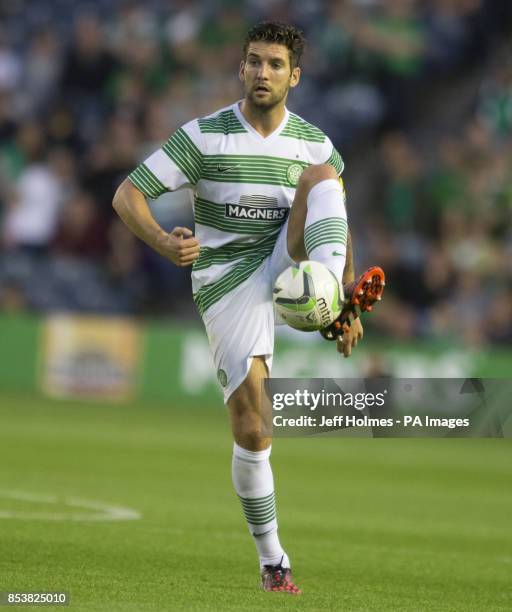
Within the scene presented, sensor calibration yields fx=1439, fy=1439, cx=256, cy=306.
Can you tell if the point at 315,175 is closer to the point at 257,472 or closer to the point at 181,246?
the point at 181,246

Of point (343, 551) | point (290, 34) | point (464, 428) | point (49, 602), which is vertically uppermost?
point (290, 34)

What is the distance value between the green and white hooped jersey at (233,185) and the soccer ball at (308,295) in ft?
1.84

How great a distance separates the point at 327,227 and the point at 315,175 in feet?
0.88

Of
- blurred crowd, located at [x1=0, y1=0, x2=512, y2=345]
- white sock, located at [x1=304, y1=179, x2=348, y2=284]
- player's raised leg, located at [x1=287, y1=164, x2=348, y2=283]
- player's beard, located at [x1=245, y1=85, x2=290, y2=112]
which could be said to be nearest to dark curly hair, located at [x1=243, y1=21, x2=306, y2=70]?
player's beard, located at [x1=245, y1=85, x2=290, y2=112]

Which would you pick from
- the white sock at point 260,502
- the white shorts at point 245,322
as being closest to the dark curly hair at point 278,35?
the white shorts at point 245,322

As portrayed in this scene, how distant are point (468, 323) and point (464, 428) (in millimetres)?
12615

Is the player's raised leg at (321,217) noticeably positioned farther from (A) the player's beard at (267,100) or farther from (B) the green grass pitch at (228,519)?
(B) the green grass pitch at (228,519)

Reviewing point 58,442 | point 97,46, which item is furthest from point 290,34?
point 97,46

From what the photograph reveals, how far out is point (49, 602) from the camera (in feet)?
18.6

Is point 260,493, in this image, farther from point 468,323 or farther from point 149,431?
point 468,323

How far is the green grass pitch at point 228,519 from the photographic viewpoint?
6.55 m

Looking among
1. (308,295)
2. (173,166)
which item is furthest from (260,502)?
(173,166)

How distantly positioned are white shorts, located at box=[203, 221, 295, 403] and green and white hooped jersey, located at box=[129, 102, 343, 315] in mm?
58

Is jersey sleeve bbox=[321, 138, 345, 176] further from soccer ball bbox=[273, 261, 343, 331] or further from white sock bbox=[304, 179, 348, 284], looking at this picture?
soccer ball bbox=[273, 261, 343, 331]
